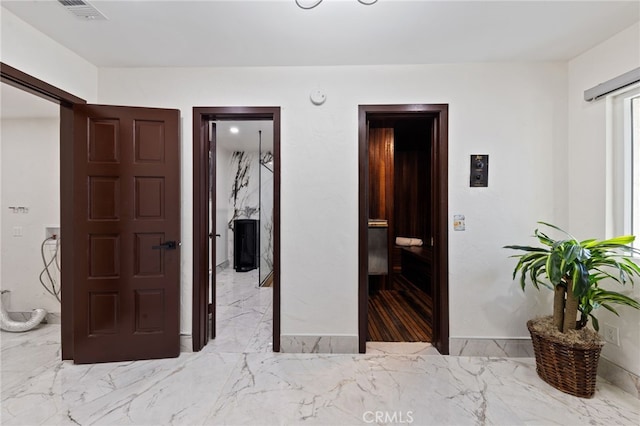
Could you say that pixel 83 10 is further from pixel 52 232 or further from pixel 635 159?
pixel 635 159

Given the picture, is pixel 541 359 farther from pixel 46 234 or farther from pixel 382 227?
pixel 46 234

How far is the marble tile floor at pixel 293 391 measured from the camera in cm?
159

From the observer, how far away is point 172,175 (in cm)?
222

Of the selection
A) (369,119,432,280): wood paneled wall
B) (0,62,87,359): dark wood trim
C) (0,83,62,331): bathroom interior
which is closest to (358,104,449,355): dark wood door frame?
(369,119,432,280): wood paneled wall

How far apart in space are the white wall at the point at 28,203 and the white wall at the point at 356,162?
1384 millimetres

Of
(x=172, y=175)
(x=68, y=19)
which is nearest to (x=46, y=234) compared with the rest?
(x=172, y=175)

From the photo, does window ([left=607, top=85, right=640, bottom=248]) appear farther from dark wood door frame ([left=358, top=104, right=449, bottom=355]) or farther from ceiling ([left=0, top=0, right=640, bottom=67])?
dark wood door frame ([left=358, top=104, right=449, bottom=355])

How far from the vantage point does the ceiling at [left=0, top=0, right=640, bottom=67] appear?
163cm

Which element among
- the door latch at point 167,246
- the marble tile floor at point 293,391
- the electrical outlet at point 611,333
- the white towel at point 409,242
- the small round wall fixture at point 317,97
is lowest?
the marble tile floor at point 293,391

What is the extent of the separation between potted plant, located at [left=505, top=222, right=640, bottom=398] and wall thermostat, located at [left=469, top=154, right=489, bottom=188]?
630 mm

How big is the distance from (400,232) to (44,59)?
4.67 metres

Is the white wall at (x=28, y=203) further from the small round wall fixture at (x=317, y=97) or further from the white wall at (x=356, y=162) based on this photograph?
the small round wall fixture at (x=317, y=97)

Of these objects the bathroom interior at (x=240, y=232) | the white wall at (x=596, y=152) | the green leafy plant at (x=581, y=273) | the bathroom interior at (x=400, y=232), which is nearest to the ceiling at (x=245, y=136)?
the bathroom interior at (x=240, y=232)

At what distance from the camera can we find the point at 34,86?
1.84m
